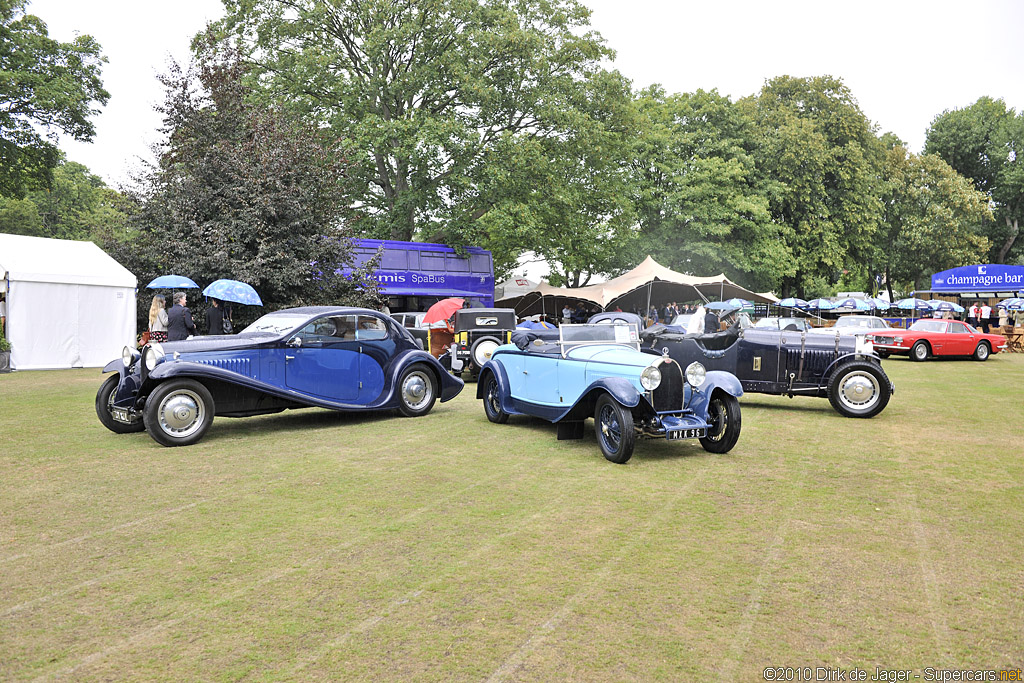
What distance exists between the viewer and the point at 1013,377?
1708 centimetres

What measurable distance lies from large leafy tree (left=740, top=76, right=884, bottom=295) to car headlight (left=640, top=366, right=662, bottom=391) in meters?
33.9

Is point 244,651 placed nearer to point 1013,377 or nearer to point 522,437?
point 522,437

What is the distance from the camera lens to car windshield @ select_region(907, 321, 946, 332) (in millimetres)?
23344

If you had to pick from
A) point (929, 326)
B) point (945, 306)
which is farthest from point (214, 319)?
point (945, 306)

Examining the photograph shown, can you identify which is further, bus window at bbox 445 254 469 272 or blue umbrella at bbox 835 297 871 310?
blue umbrella at bbox 835 297 871 310

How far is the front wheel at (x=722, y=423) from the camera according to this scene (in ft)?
24.8

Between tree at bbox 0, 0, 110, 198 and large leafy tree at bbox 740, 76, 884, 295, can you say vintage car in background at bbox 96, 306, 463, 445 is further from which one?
large leafy tree at bbox 740, 76, 884, 295

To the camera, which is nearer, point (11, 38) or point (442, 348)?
point (442, 348)

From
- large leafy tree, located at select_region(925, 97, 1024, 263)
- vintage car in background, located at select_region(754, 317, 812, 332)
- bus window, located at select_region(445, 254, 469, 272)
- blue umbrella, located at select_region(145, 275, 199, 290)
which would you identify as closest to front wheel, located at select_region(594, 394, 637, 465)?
vintage car in background, located at select_region(754, 317, 812, 332)

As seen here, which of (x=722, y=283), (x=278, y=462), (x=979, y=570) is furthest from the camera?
(x=722, y=283)

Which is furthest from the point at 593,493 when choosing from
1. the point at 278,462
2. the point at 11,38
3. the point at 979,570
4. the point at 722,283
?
the point at 11,38

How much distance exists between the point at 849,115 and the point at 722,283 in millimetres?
18259

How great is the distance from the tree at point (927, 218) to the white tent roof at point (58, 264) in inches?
1610

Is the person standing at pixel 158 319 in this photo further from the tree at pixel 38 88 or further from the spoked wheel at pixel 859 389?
the tree at pixel 38 88
